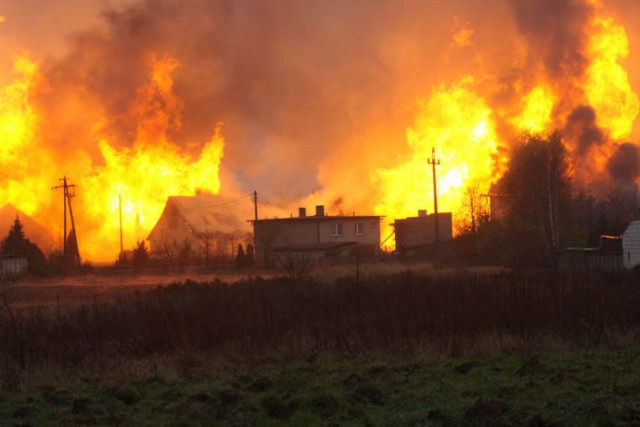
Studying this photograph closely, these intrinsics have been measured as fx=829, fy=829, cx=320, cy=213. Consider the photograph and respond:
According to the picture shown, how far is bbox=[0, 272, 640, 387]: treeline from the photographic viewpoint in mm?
17703

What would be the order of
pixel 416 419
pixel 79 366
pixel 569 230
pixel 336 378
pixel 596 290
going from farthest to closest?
pixel 569 230 → pixel 596 290 → pixel 79 366 → pixel 336 378 → pixel 416 419

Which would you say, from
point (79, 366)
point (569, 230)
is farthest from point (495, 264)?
point (79, 366)

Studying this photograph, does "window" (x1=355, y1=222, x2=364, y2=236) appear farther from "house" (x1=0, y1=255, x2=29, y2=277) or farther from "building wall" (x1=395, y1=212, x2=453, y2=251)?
"house" (x1=0, y1=255, x2=29, y2=277)

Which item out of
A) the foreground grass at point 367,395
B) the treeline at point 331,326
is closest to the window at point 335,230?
the treeline at point 331,326

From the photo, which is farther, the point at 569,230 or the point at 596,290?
the point at 569,230

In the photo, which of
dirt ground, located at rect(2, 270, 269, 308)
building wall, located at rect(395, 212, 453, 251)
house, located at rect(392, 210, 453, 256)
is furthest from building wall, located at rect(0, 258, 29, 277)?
building wall, located at rect(395, 212, 453, 251)

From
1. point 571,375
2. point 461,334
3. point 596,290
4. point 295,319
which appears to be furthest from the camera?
point 596,290

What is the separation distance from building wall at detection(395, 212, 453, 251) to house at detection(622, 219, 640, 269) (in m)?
30.6

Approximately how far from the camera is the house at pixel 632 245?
4225cm

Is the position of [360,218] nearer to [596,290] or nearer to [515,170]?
[515,170]

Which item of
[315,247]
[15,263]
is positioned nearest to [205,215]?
[315,247]

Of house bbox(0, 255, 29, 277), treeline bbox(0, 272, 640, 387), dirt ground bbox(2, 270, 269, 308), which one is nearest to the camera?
treeline bbox(0, 272, 640, 387)

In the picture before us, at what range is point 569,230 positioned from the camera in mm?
55375

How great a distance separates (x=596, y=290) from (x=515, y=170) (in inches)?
1348
